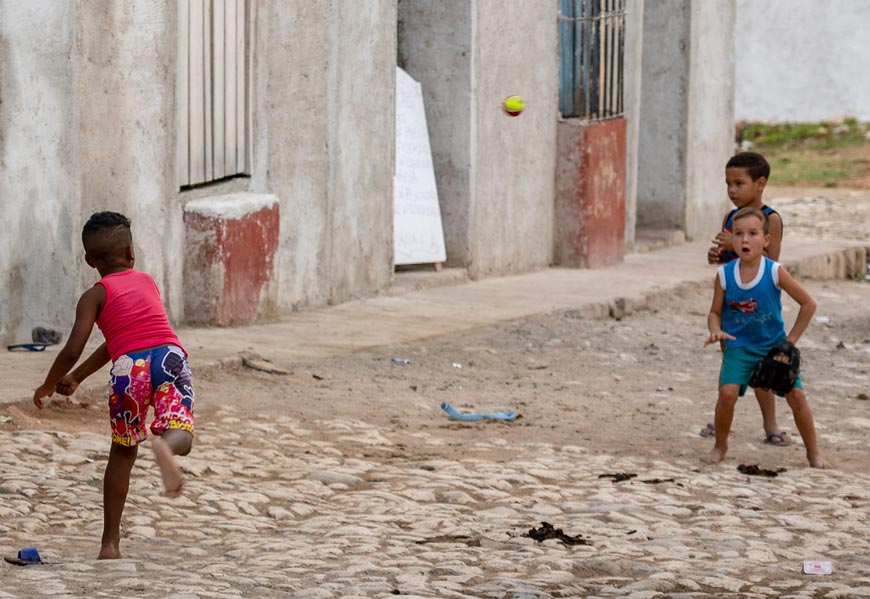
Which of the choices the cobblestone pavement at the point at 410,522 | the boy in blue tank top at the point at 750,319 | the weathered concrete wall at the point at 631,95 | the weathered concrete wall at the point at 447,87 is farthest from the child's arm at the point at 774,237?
the weathered concrete wall at the point at 631,95

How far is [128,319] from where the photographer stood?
455 cm

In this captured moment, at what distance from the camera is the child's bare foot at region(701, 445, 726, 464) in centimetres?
634

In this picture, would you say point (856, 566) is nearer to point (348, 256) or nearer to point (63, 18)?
point (63, 18)

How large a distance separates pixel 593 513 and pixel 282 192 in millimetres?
4675

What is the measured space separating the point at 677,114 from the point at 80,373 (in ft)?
39.0

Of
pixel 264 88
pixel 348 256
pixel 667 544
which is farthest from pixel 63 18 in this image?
pixel 667 544

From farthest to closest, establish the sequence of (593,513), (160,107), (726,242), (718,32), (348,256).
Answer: (718,32), (348,256), (160,107), (726,242), (593,513)

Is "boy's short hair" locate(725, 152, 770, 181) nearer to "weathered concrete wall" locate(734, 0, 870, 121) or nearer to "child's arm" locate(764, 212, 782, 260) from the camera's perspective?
"child's arm" locate(764, 212, 782, 260)

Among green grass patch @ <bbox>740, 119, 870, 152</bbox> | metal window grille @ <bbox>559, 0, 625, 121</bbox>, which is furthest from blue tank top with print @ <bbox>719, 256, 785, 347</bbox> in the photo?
green grass patch @ <bbox>740, 119, 870, 152</bbox>

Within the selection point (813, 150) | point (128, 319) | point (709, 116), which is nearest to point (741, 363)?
point (128, 319)

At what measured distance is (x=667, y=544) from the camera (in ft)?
16.0

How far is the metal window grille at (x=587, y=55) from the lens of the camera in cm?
1311

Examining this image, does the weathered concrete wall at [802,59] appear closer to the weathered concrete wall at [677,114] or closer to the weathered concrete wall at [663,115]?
the weathered concrete wall at [677,114]

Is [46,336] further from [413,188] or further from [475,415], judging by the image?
[413,188]
